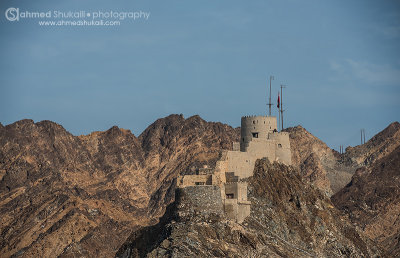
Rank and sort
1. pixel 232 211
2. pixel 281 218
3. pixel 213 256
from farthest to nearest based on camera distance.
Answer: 1. pixel 281 218
2. pixel 232 211
3. pixel 213 256

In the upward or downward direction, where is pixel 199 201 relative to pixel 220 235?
upward

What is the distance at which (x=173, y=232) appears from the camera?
177375mm

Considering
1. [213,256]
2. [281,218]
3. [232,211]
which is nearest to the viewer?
[213,256]

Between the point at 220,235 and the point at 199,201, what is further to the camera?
the point at 199,201

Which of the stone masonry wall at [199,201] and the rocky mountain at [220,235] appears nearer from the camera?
the rocky mountain at [220,235]

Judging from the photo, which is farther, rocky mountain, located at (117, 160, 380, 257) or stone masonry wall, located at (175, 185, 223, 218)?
Answer: stone masonry wall, located at (175, 185, 223, 218)

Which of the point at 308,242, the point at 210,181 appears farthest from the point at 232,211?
the point at 308,242

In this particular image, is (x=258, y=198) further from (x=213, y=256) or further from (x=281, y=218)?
(x=213, y=256)

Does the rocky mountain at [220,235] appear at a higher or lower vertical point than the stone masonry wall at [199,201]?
lower

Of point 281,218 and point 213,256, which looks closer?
point 213,256

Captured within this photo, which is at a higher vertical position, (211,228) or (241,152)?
(241,152)

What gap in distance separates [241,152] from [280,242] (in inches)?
660

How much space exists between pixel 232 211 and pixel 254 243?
668 cm

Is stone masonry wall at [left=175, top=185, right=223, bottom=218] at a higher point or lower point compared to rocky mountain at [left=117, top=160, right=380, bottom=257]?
higher
